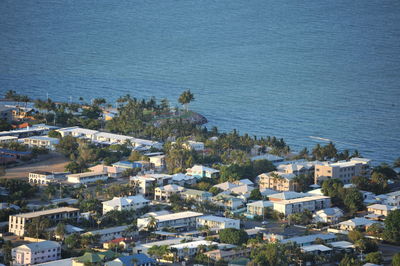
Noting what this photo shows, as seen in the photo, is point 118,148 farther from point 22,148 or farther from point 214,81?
point 214,81

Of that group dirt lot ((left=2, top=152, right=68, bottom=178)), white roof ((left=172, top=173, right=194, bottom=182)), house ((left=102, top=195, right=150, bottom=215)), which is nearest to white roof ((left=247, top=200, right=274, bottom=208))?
house ((left=102, top=195, right=150, bottom=215))

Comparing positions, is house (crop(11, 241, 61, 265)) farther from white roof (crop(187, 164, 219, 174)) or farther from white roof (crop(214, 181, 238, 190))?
white roof (crop(187, 164, 219, 174))

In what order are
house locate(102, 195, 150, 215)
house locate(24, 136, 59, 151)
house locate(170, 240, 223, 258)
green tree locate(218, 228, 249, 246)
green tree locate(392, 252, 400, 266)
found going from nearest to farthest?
1. green tree locate(392, 252, 400, 266)
2. house locate(170, 240, 223, 258)
3. green tree locate(218, 228, 249, 246)
4. house locate(102, 195, 150, 215)
5. house locate(24, 136, 59, 151)

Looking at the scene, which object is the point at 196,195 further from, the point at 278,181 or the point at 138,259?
the point at 138,259

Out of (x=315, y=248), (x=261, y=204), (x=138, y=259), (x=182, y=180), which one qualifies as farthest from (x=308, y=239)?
(x=182, y=180)

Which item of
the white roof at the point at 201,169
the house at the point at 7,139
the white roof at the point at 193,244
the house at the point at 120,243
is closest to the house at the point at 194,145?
the white roof at the point at 201,169

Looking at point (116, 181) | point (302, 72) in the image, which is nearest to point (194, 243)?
point (116, 181)
